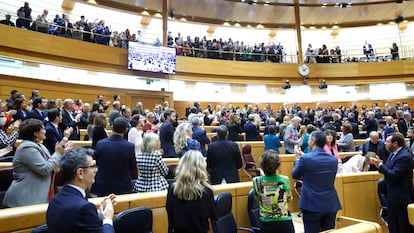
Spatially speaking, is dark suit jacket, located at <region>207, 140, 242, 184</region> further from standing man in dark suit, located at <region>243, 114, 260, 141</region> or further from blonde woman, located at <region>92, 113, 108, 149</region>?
standing man in dark suit, located at <region>243, 114, 260, 141</region>

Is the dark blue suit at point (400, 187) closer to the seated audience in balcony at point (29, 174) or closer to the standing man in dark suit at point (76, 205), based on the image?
the standing man in dark suit at point (76, 205)

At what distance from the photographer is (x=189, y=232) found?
217cm

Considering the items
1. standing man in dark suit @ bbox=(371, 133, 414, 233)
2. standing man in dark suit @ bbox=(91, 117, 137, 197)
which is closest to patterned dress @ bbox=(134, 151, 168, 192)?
standing man in dark suit @ bbox=(91, 117, 137, 197)

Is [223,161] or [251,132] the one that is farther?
[251,132]

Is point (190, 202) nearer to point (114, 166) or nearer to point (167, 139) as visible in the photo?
point (114, 166)

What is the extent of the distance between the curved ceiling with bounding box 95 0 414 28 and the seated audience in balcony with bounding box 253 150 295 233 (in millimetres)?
14485

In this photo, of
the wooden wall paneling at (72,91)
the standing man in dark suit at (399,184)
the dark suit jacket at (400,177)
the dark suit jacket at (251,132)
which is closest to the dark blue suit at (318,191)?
the standing man in dark suit at (399,184)

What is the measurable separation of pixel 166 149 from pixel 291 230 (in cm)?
291

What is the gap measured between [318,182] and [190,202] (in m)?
1.49

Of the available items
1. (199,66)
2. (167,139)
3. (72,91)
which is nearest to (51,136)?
(167,139)

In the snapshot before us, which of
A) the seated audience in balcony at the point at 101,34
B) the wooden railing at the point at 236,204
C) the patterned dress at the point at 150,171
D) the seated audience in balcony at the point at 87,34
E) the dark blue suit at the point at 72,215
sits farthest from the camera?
the seated audience in balcony at the point at 101,34

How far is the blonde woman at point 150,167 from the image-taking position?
3.08 m

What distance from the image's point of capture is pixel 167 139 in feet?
16.8

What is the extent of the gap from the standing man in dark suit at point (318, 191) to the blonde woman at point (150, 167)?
56.3 inches
